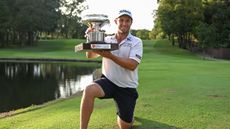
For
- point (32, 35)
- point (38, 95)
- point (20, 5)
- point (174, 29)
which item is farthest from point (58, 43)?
point (38, 95)

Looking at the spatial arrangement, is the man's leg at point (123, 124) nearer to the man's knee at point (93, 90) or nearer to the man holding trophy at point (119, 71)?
the man holding trophy at point (119, 71)

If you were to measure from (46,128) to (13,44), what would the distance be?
3110 inches

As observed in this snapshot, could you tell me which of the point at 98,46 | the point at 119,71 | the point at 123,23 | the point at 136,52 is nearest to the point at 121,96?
the point at 119,71

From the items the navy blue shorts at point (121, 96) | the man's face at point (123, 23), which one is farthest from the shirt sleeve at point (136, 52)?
the navy blue shorts at point (121, 96)

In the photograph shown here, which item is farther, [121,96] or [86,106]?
[121,96]

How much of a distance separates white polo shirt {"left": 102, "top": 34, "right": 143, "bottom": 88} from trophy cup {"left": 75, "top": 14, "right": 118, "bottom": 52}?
419mm

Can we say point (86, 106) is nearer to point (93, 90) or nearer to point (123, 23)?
point (93, 90)

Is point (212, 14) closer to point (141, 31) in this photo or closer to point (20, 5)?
point (20, 5)

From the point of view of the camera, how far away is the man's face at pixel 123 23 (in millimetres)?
7110

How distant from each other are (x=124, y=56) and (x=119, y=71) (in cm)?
25

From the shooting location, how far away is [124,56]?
7.27 metres

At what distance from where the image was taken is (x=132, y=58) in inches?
280

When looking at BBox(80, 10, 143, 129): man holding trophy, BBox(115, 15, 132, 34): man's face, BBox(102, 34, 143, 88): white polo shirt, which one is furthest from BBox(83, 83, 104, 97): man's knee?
BBox(115, 15, 132, 34): man's face

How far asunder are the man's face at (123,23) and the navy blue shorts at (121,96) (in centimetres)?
82
